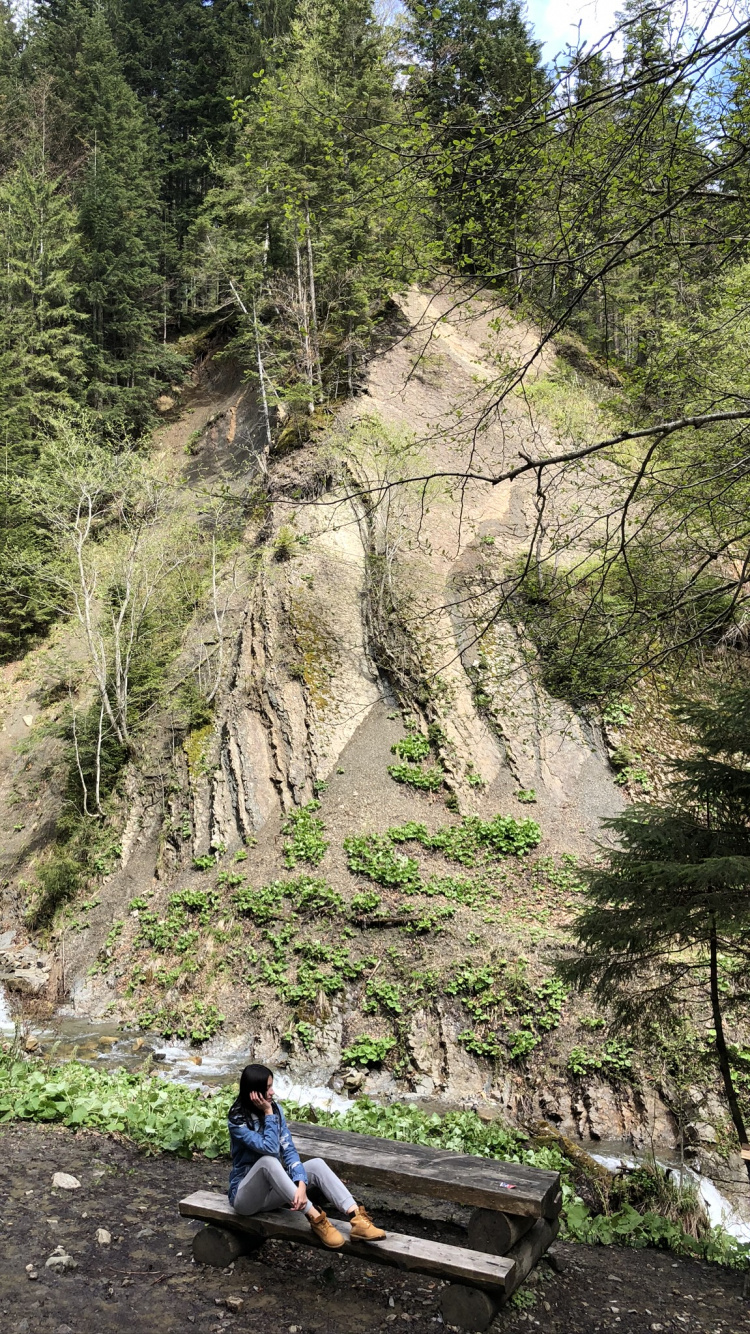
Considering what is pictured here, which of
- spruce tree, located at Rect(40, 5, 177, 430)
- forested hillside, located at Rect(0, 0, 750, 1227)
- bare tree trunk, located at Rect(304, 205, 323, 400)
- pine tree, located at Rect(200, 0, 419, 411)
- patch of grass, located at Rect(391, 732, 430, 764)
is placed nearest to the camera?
forested hillside, located at Rect(0, 0, 750, 1227)

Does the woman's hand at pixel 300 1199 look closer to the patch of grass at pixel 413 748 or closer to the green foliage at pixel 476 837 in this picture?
the green foliage at pixel 476 837

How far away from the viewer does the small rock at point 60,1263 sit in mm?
3797

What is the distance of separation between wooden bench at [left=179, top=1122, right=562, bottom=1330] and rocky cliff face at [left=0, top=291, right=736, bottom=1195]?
4.29 meters

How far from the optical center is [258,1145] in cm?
386

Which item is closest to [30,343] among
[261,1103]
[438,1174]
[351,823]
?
[351,823]

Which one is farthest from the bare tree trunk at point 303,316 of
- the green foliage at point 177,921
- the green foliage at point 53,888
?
the green foliage at point 177,921

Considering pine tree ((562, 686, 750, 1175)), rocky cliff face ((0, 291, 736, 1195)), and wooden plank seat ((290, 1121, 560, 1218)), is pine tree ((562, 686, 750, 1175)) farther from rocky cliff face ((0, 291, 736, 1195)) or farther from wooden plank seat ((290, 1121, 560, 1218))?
rocky cliff face ((0, 291, 736, 1195))

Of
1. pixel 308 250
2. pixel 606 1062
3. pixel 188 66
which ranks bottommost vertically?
pixel 606 1062

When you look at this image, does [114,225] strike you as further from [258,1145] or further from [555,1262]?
[555,1262]

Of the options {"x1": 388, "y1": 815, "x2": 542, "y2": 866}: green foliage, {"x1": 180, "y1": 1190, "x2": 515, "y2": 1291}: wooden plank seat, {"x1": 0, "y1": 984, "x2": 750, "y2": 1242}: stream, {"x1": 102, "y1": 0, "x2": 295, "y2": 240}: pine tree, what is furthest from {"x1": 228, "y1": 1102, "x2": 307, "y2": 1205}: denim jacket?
{"x1": 102, "y1": 0, "x2": 295, "y2": 240}: pine tree

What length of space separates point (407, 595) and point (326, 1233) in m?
14.1

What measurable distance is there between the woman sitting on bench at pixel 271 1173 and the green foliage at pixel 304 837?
355 inches

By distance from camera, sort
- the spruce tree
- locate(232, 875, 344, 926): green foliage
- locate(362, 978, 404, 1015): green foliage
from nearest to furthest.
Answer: locate(362, 978, 404, 1015): green foliage
locate(232, 875, 344, 926): green foliage
the spruce tree

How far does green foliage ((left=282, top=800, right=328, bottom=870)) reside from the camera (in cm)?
1308
